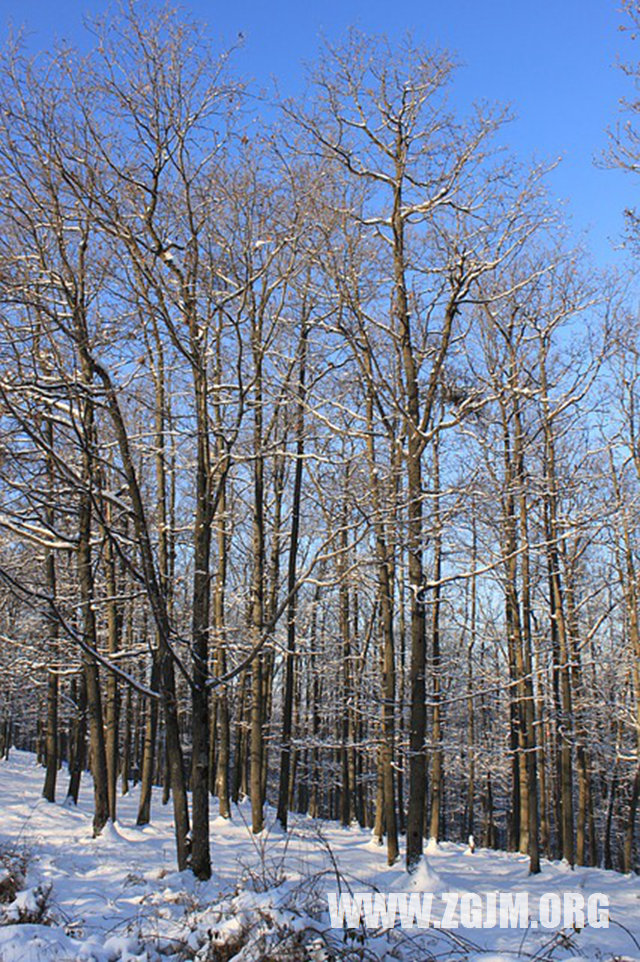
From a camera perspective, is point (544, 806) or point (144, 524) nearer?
point (144, 524)

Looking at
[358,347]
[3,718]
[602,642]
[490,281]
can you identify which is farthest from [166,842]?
[3,718]

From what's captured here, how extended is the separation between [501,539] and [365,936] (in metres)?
9.14

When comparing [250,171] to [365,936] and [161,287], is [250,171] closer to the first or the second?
[161,287]

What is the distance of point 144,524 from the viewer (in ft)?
23.4

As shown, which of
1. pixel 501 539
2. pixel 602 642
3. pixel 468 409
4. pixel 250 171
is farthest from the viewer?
pixel 602 642

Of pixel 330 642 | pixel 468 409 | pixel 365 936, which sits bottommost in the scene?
pixel 365 936

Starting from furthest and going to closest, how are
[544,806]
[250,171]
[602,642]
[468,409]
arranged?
[602,642] → [544,806] → [468,409] → [250,171]

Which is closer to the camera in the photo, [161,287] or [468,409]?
[161,287]

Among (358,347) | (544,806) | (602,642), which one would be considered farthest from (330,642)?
(358,347)

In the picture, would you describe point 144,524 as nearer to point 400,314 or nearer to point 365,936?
point 365,936

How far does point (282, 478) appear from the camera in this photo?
18969 mm

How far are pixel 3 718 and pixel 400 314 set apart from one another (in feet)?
98.4

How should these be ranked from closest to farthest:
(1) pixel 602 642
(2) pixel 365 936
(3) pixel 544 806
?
(2) pixel 365 936, (3) pixel 544 806, (1) pixel 602 642

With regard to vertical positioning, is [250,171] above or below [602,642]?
above
